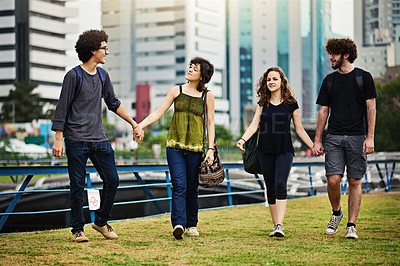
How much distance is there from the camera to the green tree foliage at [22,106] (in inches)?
4540

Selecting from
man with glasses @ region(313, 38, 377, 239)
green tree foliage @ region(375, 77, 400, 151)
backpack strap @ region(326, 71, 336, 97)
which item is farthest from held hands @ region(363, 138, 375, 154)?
green tree foliage @ region(375, 77, 400, 151)

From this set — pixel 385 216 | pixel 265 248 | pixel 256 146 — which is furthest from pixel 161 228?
pixel 385 216

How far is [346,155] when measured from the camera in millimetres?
8289

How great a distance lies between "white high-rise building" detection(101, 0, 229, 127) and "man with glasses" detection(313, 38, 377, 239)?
447 ft

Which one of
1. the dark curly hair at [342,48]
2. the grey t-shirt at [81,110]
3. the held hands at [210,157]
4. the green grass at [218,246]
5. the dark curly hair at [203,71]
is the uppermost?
the dark curly hair at [342,48]

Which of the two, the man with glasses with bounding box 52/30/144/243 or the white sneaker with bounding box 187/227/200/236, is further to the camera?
A: the white sneaker with bounding box 187/227/200/236

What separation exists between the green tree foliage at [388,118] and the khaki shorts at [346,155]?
2128 inches

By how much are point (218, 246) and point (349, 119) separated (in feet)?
5.90

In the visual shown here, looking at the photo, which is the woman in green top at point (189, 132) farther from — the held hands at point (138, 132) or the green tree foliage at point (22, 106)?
the green tree foliage at point (22, 106)

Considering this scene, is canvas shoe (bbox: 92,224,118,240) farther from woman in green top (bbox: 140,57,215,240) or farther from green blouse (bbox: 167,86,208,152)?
green blouse (bbox: 167,86,208,152)

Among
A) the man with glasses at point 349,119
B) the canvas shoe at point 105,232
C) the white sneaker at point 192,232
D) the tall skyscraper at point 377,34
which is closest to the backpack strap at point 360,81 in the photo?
the man with glasses at point 349,119

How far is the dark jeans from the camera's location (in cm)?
846

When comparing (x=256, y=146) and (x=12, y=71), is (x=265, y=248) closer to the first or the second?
(x=256, y=146)

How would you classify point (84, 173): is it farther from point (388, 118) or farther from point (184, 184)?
point (388, 118)
